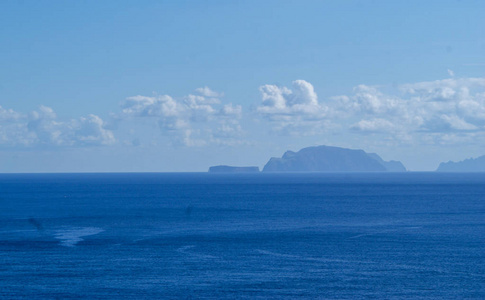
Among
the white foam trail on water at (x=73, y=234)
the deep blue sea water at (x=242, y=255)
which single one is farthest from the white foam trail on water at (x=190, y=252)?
the white foam trail on water at (x=73, y=234)

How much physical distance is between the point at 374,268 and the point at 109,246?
1661 inches

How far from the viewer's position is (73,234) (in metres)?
112

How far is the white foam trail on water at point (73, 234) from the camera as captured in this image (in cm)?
10131

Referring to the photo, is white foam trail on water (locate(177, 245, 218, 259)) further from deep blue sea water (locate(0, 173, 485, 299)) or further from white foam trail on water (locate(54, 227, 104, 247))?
white foam trail on water (locate(54, 227, 104, 247))

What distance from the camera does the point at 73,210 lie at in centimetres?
16362

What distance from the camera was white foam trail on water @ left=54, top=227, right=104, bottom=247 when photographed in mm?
101312

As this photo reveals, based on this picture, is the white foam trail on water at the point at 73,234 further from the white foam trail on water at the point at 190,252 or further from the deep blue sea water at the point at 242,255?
the white foam trail on water at the point at 190,252

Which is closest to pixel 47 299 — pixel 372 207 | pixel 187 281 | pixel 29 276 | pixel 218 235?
pixel 29 276

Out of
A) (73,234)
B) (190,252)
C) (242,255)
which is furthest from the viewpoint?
(73,234)

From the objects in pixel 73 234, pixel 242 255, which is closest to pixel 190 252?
pixel 242 255

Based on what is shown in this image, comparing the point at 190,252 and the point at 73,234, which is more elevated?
the point at 73,234

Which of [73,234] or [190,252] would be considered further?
[73,234]

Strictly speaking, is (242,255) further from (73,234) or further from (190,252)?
(73,234)

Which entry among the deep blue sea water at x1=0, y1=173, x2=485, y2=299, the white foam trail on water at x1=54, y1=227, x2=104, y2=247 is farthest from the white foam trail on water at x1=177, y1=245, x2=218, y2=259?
the white foam trail on water at x1=54, y1=227, x2=104, y2=247
